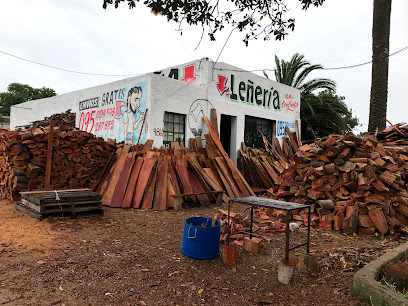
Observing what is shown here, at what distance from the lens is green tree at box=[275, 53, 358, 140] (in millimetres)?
17250

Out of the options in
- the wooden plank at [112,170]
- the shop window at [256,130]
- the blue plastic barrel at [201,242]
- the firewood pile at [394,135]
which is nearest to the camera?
the blue plastic barrel at [201,242]

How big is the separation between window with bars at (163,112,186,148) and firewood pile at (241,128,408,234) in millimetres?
4119

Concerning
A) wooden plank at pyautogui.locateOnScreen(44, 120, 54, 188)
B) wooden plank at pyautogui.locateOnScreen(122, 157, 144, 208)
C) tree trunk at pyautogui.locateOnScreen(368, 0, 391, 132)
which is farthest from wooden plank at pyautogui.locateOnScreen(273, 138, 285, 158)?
wooden plank at pyautogui.locateOnScreen(44, 120, 54, 188)

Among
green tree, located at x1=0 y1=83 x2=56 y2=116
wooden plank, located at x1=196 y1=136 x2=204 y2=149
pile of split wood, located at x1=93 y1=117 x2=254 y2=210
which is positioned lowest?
pile of split wood, located at x1=93 y1=117 x2=254 y2=210

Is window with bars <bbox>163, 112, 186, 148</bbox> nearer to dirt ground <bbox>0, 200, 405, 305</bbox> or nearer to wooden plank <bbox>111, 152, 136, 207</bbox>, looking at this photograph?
wooden plank <bbox>111, 152, 136, 207</bbox>

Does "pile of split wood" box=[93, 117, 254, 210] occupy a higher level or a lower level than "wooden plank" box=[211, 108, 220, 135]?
lower

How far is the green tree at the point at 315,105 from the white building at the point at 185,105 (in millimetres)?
3634

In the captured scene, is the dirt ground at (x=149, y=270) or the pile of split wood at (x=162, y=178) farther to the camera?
the pile of split wood at (x=162, y=178)

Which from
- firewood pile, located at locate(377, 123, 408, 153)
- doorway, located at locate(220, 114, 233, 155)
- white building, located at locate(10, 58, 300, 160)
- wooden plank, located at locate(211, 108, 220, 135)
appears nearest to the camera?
firewood pile, located at locate(377, 123, 408, 153)

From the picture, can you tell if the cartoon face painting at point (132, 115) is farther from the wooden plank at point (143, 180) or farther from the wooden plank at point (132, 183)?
the wooden plank at point (143, 180)

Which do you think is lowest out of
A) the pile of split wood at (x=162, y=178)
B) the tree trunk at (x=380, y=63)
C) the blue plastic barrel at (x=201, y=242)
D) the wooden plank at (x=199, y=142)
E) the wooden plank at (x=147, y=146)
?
the blue plastic barrel at (x=201, y=242)

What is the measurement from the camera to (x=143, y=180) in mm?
7582

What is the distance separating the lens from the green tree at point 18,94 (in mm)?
33812

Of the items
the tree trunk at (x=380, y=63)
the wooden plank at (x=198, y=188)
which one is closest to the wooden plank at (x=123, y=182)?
the wooden plank at (x=198, y=188)
